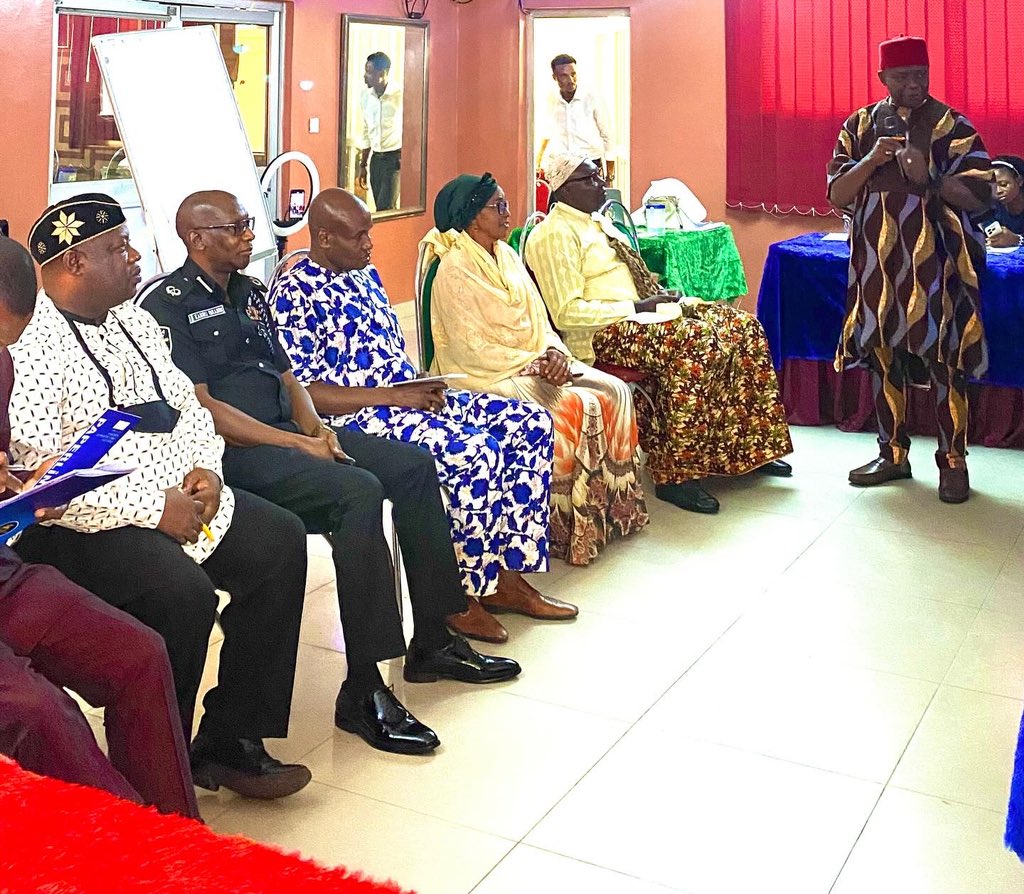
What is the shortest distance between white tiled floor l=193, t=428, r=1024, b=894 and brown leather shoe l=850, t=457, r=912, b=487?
2.05ft

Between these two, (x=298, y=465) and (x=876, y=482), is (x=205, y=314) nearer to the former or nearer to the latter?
(x=298, y=465)

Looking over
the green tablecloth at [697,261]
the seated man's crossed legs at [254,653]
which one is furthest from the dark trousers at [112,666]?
the green tablecloth at [697,261]

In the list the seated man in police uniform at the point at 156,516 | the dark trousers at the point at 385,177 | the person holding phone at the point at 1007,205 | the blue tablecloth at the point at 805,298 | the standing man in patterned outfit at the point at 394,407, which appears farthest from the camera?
the dark trousers at the point at 385,177

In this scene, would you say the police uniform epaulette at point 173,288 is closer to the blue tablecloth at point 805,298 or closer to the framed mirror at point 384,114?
the blue tablecloth at point 805,298

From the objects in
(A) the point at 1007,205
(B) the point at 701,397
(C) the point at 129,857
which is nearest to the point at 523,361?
(B) the point at 701,397

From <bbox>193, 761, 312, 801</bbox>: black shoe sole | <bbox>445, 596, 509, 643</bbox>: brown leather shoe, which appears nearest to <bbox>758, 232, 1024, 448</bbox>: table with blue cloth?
<bbox>445, 596, 509, 643</bbox>: brown leather shoe

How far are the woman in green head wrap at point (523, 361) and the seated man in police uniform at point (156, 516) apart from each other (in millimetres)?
1217

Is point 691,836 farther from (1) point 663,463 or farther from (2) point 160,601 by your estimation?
(1) point 663,463

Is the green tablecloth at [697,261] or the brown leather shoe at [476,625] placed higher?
the green tablecloth at [697,261]

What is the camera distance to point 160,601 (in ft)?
7.57

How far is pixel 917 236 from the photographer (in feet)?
15.4

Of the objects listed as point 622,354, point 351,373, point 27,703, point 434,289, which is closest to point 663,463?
point 622,354

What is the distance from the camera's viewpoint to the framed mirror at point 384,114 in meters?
8.36

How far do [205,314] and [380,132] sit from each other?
6.01 meters
